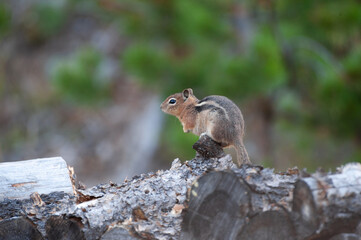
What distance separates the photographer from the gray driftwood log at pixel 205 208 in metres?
2.60

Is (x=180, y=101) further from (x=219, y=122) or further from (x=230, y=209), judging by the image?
(x=230, y=209)

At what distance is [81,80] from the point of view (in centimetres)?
835

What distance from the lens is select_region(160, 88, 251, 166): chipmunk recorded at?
3.84 metres

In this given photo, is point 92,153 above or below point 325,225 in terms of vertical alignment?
above

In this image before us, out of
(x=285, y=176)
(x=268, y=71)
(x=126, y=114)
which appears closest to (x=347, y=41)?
(x=268, y=71)

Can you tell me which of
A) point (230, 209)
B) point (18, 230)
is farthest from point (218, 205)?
point (18, 230)

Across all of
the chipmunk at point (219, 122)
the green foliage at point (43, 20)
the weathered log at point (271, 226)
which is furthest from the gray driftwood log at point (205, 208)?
the green foliage at point (43, 20)

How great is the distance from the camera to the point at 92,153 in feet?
34.8

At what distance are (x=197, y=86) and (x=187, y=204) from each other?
5.20 meters

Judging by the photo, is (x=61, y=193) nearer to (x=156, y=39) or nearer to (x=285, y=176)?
(x=285, y=176)

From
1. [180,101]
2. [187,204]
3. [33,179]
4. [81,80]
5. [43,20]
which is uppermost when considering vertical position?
[43,20]

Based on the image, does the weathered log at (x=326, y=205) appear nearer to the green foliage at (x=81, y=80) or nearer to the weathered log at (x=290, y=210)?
the weathered log at (x=290, y=210)

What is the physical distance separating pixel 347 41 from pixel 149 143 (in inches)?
155

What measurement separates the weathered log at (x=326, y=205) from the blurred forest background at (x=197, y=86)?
4486 mm
